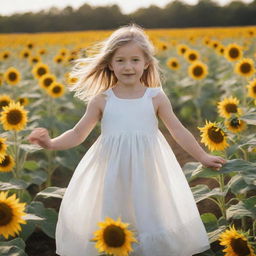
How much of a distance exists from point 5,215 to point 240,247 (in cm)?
116

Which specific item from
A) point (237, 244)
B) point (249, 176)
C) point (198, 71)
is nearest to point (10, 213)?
point (237, 244)

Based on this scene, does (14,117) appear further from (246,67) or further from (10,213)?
(246,67)

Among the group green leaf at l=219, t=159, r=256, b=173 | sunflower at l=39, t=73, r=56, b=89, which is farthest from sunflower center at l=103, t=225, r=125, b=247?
sunflower at l=39, t=73, r=56, b=89

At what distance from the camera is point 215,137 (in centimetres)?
305

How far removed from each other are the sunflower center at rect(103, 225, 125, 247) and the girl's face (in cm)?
99

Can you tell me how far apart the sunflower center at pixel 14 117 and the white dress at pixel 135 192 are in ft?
3.14

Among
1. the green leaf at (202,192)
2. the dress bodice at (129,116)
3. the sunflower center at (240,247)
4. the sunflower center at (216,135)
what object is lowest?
the sunflower center at (240,247)

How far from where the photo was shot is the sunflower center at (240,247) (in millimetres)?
2551

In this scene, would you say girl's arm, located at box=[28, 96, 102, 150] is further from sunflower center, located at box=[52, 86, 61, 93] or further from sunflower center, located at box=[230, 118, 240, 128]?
sunflower center, located at box=[52, 86, 61, 93]

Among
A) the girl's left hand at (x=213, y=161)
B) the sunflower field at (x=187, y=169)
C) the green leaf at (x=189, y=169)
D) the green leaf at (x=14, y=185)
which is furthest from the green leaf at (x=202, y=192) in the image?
the green leaf at (x=14, y=185)

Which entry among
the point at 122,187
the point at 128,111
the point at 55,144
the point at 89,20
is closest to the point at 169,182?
the point at 122,187

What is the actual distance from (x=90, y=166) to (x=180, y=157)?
217 cm

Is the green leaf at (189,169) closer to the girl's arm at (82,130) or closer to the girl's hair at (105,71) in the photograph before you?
the girl's hair at (105,71)

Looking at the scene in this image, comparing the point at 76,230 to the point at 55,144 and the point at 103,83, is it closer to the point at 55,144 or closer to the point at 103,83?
the point at 55,144
